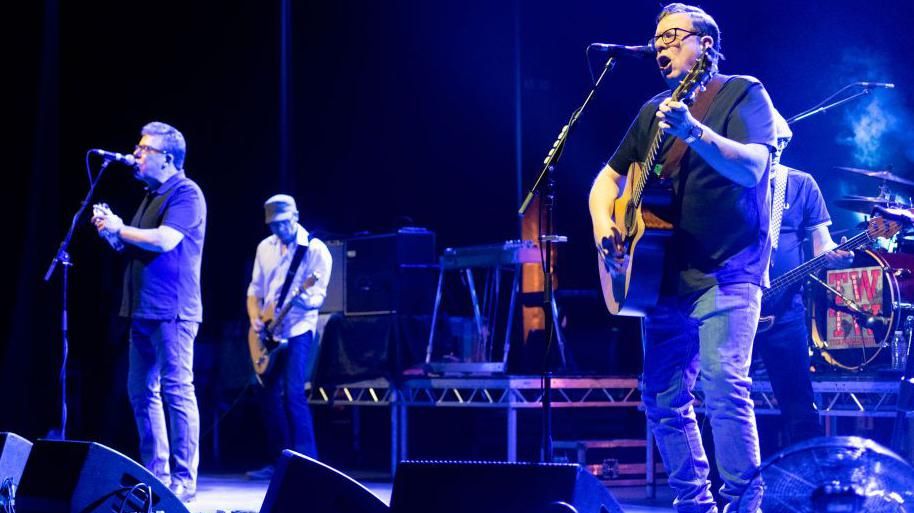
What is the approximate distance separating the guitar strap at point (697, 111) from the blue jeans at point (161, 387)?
10.6 feet

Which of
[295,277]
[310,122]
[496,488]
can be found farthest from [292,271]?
[496,488]

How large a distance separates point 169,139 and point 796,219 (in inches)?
140

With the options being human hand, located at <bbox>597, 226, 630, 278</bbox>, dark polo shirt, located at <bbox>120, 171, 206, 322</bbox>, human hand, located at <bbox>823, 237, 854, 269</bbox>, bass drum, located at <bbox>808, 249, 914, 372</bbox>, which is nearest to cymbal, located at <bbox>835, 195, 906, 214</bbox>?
bass drum, located at <bbox>808, 249, 914, 372</bbox>

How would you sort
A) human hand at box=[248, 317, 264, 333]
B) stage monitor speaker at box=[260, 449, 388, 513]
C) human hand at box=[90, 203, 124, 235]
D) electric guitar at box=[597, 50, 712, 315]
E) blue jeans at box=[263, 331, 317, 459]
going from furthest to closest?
1. human hand at box=[248, 317, 264, 333]
2. blue jeans at box=[263, 331, 317, 459]
3. human hand at box=[90, 203, 124, 235]
4. electric guitar at box=[597, 50, 712, 315]
5. stage monitor speaker at box=[260, 449, 388, 513]

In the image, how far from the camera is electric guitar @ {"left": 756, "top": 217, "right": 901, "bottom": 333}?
5.72 m

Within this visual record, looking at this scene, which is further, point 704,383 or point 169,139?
point 169,139

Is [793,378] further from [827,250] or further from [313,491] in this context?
[313,491]

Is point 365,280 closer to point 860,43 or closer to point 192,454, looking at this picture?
point 192,454

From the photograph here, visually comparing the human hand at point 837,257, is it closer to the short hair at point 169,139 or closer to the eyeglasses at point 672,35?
the eyeglasses at point 672,35

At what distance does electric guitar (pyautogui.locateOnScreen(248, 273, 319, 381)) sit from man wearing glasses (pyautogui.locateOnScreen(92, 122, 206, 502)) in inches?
68.3

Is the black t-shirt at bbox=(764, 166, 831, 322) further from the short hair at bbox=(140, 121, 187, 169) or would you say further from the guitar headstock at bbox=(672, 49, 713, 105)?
the short hair at bbox=(140, 121, 187, 169)

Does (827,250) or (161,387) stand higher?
(827,250)

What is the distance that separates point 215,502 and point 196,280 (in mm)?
1346

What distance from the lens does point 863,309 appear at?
6.96m
